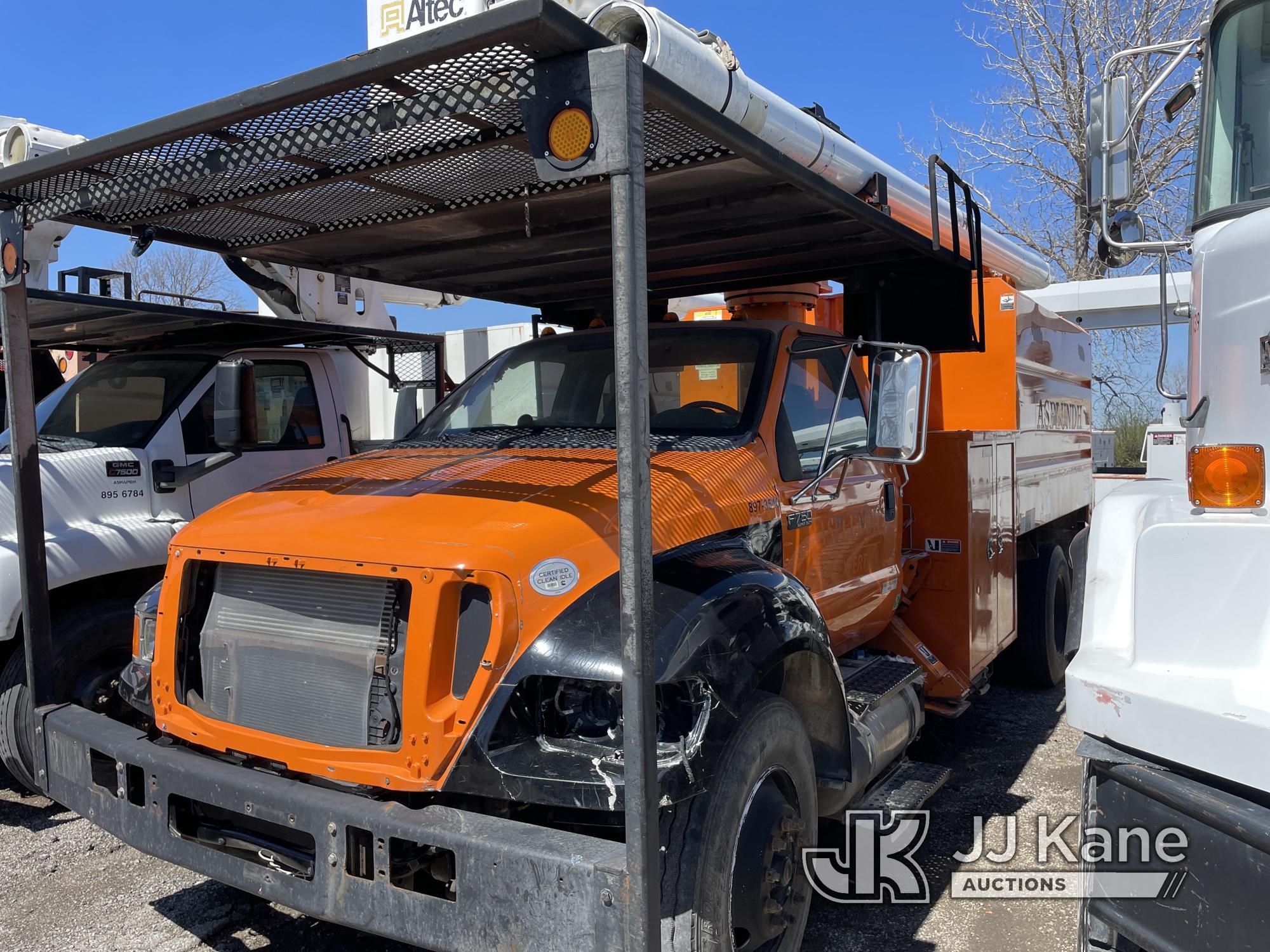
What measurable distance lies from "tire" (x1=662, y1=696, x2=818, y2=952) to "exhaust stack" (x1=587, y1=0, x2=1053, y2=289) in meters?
1.87

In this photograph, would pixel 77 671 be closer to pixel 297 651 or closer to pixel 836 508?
pixel 297 651

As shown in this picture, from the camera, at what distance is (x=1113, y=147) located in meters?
3.51

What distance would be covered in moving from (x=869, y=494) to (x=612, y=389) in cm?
125

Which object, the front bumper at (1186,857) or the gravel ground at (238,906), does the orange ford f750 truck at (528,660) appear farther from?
the front bumper at (1186,857)

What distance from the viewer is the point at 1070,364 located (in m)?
7.75

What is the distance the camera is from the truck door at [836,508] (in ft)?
12.6

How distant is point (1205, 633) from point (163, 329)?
547 cm

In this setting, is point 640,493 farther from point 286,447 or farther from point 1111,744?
point 286,447

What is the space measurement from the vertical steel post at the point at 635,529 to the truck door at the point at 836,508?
1493mm

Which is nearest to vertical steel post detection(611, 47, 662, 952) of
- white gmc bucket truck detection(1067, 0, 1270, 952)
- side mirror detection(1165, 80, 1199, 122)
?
Answer: white gmc bucket truck detection(1067, 0, 1270, 952)

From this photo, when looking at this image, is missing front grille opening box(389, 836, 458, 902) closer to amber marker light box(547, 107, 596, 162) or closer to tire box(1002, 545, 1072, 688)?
amber marker light box(547, 107, 596, 162)

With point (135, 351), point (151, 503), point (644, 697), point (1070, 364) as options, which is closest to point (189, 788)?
point (644, 697)

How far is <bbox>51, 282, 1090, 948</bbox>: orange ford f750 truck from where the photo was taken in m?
2.49

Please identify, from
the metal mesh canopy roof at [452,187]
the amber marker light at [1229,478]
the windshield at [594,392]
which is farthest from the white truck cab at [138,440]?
the amber marker light at [1229,478]
